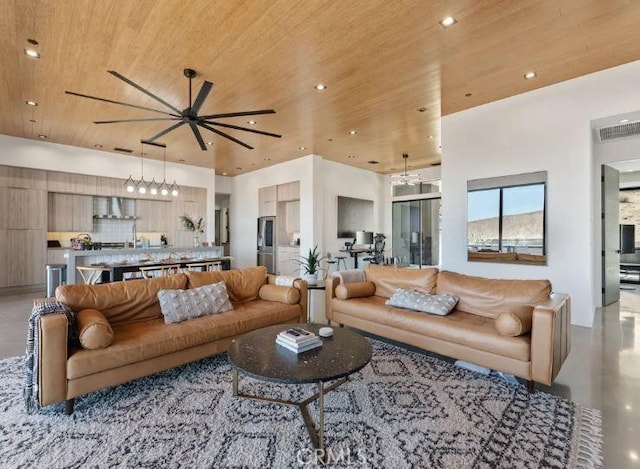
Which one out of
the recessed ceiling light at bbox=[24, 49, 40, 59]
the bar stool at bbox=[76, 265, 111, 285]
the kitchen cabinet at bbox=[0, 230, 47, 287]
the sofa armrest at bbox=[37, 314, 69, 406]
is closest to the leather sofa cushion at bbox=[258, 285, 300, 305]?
the sofa armrest at bbox=[37, 314, 69, 406]

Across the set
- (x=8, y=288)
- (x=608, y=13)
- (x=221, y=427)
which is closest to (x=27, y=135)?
(x=8, y=288)

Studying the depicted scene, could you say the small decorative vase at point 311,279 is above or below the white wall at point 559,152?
below

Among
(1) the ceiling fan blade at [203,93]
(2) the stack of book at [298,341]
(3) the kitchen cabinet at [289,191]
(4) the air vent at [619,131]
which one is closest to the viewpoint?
(2) the stack of book at [298,341]

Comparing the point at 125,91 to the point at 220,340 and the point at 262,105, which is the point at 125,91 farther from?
the point at 220,340

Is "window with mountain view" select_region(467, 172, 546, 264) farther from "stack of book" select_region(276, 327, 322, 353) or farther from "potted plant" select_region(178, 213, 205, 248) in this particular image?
"potted plant" select_region(178, 213, 205, 248)

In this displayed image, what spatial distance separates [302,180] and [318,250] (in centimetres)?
184

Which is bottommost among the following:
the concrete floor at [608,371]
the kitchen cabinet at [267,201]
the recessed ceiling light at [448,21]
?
the concrete floor at [608,371]

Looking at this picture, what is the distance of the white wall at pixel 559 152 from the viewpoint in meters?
4.11

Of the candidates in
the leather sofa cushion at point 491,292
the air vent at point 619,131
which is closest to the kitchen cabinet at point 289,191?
the leather sofa cushion at point 491,292

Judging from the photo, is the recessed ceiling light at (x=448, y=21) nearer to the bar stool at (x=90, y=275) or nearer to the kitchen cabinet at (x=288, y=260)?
the bar stool at (x=90, y=275)

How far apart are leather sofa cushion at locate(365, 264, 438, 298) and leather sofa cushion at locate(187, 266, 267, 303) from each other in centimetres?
151

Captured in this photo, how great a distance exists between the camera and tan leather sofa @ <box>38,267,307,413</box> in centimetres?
220

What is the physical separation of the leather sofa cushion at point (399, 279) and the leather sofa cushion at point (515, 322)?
1.10m

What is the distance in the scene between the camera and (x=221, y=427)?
2.10 meters
